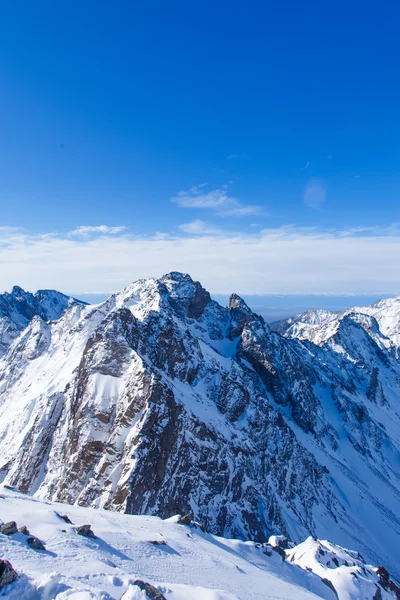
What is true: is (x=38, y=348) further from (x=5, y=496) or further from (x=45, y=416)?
(x=5, y=496)

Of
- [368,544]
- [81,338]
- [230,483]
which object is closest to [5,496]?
[230,483]

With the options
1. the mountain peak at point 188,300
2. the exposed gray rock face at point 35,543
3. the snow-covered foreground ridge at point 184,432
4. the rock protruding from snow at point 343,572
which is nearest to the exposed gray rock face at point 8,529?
the exposed gray rock face at point 35,543

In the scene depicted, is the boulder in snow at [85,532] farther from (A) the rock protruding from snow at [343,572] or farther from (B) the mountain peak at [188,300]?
(B) the mountain peak at [188,300]

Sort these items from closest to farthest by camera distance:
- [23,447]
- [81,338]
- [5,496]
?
[5,496], [23,447], [81,338]

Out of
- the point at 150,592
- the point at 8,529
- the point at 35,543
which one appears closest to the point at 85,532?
the point at 35,543

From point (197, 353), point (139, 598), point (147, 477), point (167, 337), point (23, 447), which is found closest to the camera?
point (139, 598)
